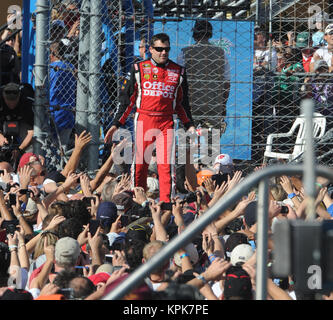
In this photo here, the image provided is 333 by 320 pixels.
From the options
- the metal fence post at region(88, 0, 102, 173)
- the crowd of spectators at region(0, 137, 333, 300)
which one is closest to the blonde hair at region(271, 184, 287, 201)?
the crowd of spectators at region(0, 137, 333, 300)

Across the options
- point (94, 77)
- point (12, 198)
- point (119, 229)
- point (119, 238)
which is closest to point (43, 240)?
point (119, 238)

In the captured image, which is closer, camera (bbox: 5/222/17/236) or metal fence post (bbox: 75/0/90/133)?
camera (bbox: 5/222/17/236)

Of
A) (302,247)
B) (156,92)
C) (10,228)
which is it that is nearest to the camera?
(302,247)

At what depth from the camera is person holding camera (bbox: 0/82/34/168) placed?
9.18 metres

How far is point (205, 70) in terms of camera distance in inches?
387

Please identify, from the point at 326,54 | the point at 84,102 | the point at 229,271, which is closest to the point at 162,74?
the point at 84,102

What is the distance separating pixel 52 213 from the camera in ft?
20.2

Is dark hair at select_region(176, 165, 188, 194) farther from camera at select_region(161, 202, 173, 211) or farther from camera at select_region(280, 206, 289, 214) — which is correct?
camera at select_region(280, 206, 289, 214)

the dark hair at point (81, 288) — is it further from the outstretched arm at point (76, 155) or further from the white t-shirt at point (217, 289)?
the outstretched arm at point (76, 155)

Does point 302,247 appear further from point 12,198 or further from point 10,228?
point 12,198

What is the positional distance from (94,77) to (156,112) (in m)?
1.26

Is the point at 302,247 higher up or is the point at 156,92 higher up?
the point at 156,92
